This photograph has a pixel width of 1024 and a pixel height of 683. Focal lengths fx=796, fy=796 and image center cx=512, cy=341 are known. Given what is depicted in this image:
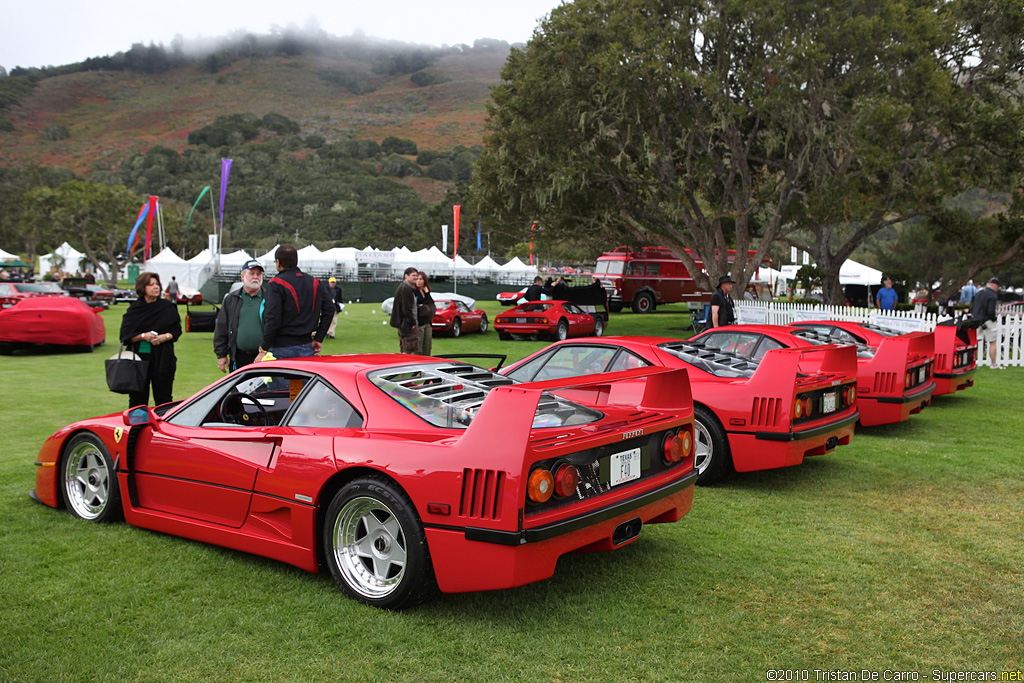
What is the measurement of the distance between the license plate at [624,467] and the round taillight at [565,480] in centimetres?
35

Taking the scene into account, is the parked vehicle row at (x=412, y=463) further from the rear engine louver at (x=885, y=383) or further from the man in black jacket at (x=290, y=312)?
the rear engine louver at (x=885, y=383)

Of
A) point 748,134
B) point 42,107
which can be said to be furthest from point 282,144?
point 748,134

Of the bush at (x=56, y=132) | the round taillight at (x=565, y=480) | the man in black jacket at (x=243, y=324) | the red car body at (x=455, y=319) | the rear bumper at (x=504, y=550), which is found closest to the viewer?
the rear bumper at (x=504, y=550)

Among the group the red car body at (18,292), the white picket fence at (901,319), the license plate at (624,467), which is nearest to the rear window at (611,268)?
the white picket fence at (901,319)

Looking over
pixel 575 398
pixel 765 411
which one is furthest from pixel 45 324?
pixel 765 411

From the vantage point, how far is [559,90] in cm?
2083

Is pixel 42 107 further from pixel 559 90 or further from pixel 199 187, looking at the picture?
pixel 559 90

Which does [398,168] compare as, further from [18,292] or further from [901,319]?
[901,319]

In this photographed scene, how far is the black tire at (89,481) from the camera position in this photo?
5016mm

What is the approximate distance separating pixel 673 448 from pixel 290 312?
3.92 meters

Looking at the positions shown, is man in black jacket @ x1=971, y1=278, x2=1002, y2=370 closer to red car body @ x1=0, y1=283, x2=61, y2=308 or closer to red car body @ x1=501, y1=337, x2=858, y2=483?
red car body @ x1=501, y1=337, x2=858, y2=483

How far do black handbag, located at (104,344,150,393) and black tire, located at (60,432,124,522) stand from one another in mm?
1550

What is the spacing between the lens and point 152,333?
688 centimetres

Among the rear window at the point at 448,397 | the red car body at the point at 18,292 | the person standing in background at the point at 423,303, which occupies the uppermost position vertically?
the person standing in background at the point at 423,303
